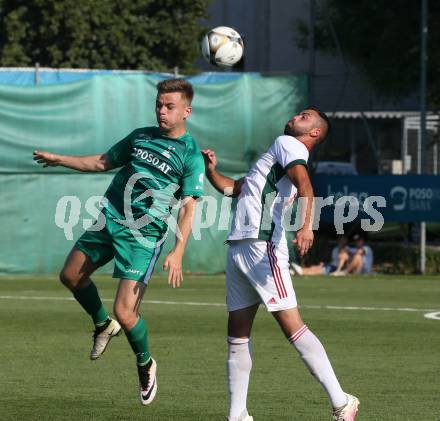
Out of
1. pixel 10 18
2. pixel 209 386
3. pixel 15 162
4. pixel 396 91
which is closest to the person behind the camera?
pixel 209 386

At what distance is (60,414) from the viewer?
842 cm

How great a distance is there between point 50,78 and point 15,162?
3.70 meters

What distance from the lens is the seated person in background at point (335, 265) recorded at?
75.8ft

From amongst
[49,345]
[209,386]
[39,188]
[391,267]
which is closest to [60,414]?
[209,386]

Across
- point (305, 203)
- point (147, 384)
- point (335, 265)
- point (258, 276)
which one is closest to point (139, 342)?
point (147, 384)

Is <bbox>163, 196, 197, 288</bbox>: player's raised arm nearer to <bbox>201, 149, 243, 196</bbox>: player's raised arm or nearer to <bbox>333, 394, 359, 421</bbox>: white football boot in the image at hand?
<bbox>201, 149, 243, 196</bbox>: player's raised arm

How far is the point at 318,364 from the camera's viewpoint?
25.4ft

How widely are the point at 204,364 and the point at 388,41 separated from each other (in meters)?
19.0

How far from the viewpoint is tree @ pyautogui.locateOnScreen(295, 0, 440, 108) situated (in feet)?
92.1

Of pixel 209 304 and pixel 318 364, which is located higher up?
pixel 318 364

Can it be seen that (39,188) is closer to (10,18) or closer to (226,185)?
(226,185)

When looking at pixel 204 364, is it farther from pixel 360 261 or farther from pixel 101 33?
pixel 101 33

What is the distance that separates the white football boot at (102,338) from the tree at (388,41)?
1856cm

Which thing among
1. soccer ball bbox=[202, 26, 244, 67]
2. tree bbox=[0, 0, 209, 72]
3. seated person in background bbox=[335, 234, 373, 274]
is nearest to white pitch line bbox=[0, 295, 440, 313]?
soccer ball bbox=[202, 26, 244, 67]
